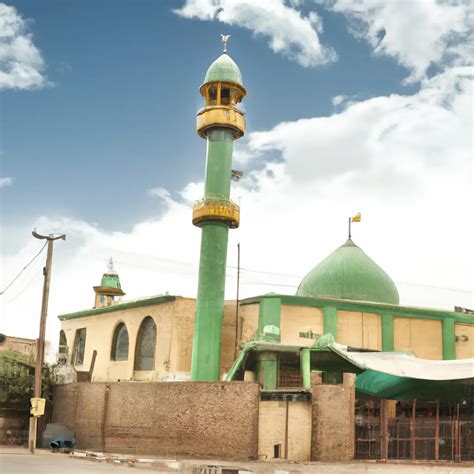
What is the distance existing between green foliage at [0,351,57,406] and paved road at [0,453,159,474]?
8058mm

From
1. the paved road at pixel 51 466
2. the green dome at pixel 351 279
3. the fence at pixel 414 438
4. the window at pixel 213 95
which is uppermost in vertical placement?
the window at pixel 213 95

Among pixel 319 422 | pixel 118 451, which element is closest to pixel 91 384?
pixel 118 451

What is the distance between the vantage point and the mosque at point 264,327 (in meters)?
30.1

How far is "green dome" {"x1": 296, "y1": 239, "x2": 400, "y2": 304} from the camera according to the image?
1471 inches

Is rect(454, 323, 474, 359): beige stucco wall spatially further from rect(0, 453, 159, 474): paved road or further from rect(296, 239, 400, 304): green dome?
rect(0, 453, 159, 474): paved road

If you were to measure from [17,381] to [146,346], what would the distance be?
7.28m

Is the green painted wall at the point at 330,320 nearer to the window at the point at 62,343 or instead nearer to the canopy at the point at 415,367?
the canopy at the point at 415,367

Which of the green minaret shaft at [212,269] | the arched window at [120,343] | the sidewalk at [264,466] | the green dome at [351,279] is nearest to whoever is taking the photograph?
the sidewalk at [264,466]

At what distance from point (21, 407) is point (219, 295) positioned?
1079cm

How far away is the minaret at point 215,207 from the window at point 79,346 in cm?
1367

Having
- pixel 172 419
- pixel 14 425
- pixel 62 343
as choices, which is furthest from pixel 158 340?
pixel 62 343

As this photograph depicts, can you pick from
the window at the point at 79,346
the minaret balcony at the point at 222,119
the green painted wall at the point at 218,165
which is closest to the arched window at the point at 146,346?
the window at the point at 79,346

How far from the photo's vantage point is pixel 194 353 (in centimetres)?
3341

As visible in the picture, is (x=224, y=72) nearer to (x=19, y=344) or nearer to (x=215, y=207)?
(x=215, y=207)
